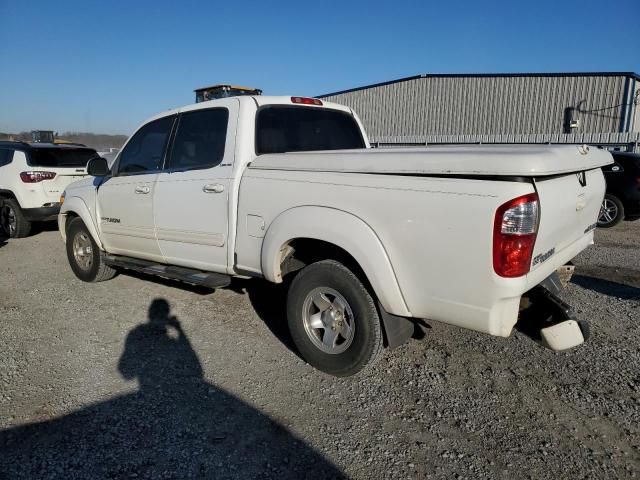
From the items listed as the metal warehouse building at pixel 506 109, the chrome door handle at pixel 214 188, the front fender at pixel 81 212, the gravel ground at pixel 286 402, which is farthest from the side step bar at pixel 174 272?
the metal warehouse building at pixel 506 109

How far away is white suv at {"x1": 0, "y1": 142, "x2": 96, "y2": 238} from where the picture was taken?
811cm

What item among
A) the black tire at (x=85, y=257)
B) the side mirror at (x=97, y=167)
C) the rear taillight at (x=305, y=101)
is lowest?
the black tire at (x=85, y=257)

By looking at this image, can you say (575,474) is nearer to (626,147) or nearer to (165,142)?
(165,142)

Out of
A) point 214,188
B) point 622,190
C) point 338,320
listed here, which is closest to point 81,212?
point 214,188

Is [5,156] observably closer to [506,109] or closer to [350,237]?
[350,237]

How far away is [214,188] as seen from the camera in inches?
147

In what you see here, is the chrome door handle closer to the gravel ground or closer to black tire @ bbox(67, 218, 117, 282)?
the gravel ground

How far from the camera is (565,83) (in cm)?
2045

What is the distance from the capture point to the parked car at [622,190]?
8.75 m

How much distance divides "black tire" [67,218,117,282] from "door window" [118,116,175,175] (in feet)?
3.73

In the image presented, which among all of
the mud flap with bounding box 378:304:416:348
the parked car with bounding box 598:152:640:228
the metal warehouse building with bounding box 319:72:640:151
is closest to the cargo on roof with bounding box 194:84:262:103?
the mud flap with bounding box 378:304:416:348

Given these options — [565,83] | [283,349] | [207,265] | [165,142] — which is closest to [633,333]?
[283,349]

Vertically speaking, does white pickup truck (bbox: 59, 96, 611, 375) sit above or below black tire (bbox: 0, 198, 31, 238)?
above

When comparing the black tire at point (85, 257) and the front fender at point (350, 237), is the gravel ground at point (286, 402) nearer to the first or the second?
the front fender at point (350, 237)
